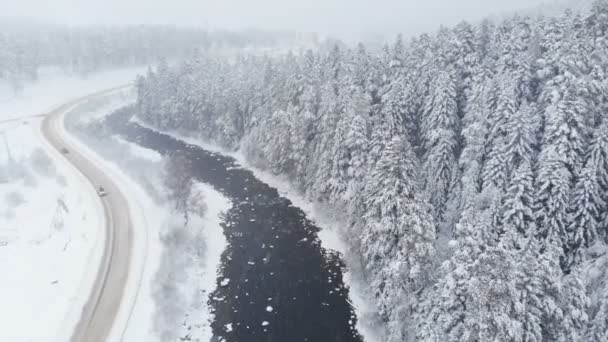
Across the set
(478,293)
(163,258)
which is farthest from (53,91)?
(478,293)

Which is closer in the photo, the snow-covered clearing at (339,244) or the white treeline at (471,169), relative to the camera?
the white treeline at (471,169)

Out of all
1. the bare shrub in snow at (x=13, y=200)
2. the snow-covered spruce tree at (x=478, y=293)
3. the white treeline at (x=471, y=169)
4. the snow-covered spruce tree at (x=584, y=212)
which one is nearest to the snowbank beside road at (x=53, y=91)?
the bare shrub in snow at (x=13, y=200)

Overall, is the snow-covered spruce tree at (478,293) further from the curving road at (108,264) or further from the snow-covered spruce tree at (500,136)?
the curving road at (108,264)

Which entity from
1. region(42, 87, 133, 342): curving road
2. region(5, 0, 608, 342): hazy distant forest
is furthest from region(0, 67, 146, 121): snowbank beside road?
region(5, 0, 608, 342): hazy distant forest

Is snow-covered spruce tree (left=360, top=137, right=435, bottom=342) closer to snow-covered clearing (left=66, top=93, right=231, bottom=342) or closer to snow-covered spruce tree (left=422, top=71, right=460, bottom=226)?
snow-covered spruce tree (left=422, top=71, right=460, bottom=226)

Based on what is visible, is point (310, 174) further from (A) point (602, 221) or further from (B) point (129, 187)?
(A) point (602, 221)

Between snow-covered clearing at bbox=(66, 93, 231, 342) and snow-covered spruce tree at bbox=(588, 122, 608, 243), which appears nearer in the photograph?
snow-covered spruce tree at bbox=(588, 122, 608, 243)

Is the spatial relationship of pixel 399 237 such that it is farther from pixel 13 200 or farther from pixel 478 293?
pixel 13 200
